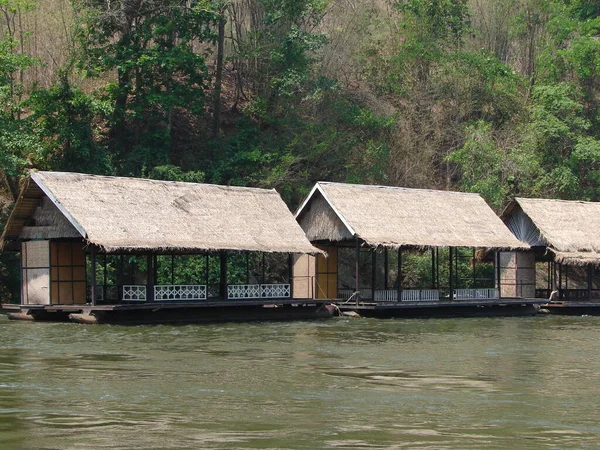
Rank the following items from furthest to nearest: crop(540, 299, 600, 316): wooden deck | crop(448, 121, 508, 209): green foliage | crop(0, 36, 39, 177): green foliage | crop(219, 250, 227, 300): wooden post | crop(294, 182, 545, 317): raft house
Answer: crop(448, 121, 508, 209): green foliage → crop(540, 299, 600, 316): wooden deck → crop(0, 36, 39, 177): green foliage → crop(294, 182, 545, 317): raft house → crop(219, 250, 227, 300): wooden post

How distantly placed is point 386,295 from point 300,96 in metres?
14.3

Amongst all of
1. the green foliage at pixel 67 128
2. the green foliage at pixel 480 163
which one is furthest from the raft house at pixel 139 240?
the green foliage at pixel 480 163

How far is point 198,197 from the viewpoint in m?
30.0

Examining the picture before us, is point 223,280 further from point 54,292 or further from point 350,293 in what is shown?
point 350,293

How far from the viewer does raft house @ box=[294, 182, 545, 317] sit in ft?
103

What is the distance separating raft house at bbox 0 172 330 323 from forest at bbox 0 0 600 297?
5199 mm

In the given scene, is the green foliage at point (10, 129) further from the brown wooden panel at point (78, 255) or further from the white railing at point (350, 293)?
the white railing at point (350, 293)

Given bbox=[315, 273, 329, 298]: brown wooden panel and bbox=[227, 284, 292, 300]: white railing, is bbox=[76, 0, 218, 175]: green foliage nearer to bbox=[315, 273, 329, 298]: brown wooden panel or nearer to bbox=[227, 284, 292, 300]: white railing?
bbox=[315, 273, 329, 298]: brown wooden panel

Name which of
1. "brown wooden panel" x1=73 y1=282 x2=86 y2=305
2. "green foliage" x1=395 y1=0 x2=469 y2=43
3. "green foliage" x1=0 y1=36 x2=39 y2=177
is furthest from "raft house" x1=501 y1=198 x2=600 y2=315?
"green foliage" x1=0 y1=36 x2=39 y2=177

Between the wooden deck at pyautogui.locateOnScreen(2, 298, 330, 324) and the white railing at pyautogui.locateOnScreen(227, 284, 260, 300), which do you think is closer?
the wooden deck at pyautogui.locateOnScreen(2, 298, 330, 324)

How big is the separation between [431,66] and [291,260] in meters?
19.4

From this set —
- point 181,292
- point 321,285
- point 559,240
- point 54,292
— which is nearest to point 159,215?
point 181,292

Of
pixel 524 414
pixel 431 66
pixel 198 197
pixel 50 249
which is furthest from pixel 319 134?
pixel 524 414

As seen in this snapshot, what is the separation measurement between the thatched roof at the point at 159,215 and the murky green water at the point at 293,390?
9.14ft
